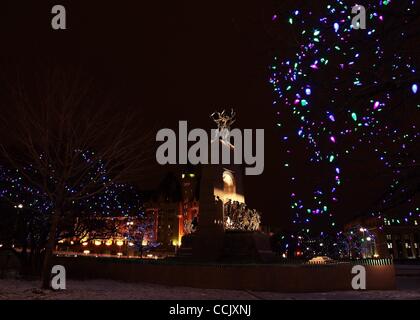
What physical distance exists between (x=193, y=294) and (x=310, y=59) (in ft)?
31.4

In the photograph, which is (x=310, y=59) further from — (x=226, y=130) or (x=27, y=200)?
(x=226, y=130)

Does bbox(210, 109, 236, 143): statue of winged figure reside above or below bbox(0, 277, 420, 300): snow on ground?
above

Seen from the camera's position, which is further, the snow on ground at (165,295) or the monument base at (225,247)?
the monument base at (225,247)

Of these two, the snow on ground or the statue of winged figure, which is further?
the statue of winged figure

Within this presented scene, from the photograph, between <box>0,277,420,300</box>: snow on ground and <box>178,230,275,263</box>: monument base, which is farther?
<box>178,230,275,263</box>: monument base

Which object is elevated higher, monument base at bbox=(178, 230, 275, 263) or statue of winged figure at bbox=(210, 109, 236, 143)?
statue of winged figure at bbox=(210, 109, 236, 143)

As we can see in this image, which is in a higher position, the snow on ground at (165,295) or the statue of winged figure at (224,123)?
the statue of winged figure at (224,123)

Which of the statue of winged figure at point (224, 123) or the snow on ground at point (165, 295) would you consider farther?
the statue of winged figure at point (224, 123)

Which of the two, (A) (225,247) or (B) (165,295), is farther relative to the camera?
(A) (225,247)

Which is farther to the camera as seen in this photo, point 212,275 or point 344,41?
point 212,275

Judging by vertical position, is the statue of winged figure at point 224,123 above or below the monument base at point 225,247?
above
